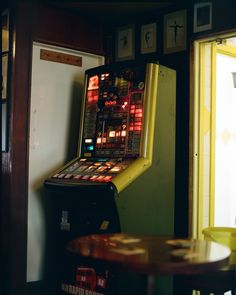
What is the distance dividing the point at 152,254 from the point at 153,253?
30 mm

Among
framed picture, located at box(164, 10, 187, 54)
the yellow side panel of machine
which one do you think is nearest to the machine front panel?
the yellow side panel of machine

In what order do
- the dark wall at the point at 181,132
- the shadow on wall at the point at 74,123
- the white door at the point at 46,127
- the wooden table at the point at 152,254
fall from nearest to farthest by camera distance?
the wooden table at the point at 152,254, the dark wall at the point at 181,132, the white door at the point at 46,127, the shadow on wall at the point at 74,123

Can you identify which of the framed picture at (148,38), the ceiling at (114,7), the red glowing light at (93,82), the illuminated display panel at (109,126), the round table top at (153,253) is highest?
the ceiling at (114,7)

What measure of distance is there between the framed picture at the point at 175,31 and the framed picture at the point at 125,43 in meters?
0.47

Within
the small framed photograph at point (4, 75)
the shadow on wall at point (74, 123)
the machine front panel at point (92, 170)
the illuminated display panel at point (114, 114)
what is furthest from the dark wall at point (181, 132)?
the small framed photograph at point (4, 75)

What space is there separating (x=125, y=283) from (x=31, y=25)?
7.92 ft

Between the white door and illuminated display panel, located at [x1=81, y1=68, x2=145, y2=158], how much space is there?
1.37ft

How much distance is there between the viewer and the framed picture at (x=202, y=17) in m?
4.09

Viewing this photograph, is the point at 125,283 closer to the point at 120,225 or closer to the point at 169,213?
the point at 120,225

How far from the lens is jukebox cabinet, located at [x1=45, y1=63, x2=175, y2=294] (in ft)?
12.3

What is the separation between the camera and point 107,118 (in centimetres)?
420

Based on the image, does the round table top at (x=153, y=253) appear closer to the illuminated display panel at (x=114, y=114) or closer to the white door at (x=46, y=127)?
the illuminated display panel at (x=114, y=114)

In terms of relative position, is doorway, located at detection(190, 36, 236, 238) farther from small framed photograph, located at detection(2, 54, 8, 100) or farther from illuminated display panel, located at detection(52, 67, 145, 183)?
small framed photograph, located at detection(2, 54, 8, 100)

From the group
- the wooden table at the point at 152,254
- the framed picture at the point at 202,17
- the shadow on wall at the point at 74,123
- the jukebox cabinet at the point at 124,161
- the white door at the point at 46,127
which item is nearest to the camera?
the wooden table at the point at 152,254
